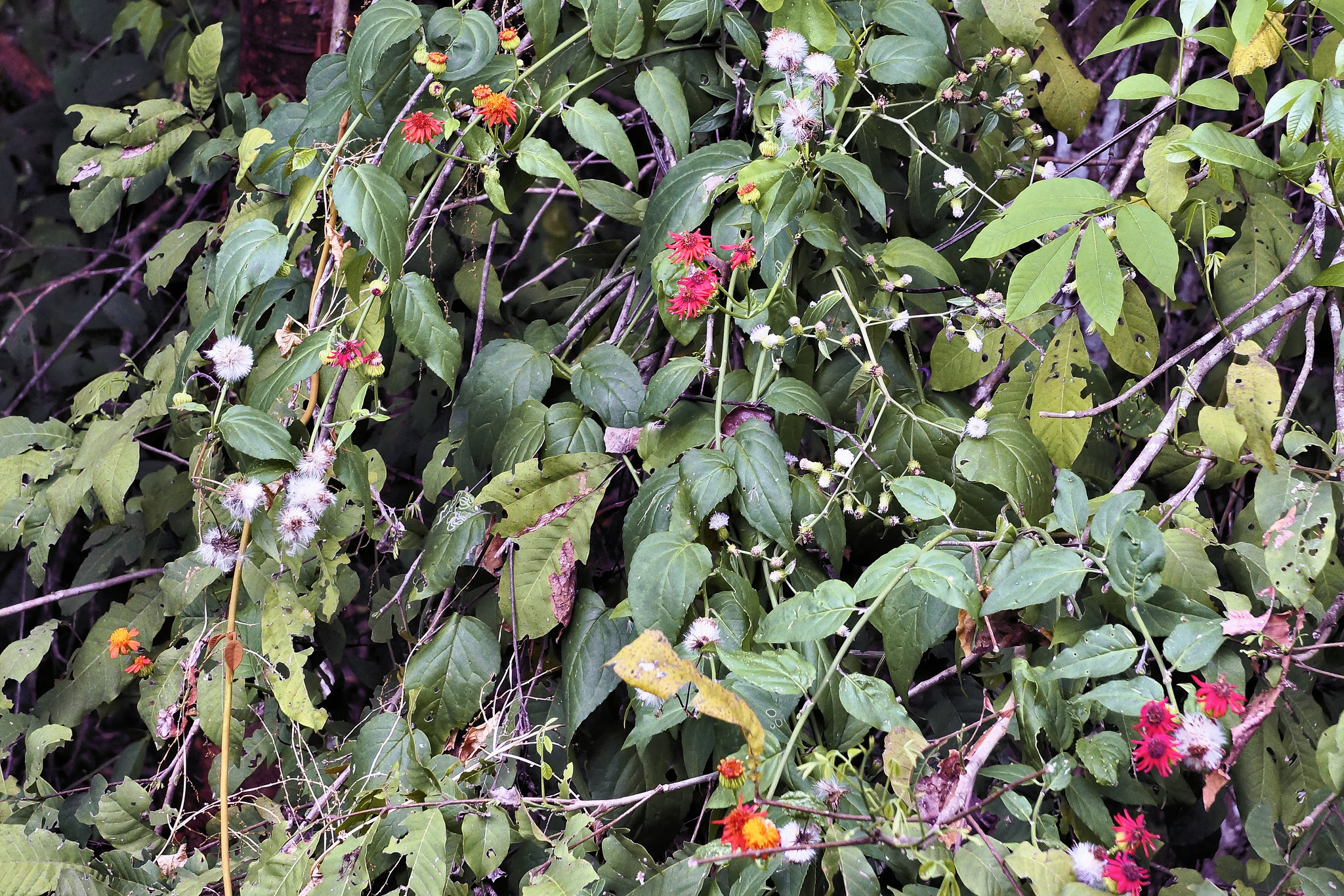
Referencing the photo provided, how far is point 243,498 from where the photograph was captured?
88 cm

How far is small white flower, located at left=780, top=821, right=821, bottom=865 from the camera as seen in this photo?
2.07 ft

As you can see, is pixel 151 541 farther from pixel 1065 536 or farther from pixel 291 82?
pixel 1065 536

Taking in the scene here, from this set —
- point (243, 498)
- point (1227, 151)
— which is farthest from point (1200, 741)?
point (243, 498)

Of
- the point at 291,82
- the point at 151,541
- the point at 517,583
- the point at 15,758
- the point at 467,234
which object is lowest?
the point at 15,758

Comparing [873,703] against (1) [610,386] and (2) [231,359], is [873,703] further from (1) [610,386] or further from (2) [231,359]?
(2) [231,359]

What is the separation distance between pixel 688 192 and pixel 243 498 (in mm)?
540

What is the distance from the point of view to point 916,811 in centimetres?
64

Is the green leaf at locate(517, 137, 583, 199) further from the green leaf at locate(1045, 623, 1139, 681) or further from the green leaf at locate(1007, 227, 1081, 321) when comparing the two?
the green leaf at locate(1045, 623, 1139, 681)

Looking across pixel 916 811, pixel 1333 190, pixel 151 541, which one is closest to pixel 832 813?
pixel 916 811

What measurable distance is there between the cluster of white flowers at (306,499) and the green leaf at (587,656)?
27 centimetres

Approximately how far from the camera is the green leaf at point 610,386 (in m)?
0.92

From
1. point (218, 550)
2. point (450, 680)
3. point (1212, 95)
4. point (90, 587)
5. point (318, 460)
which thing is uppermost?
point (1212, 95)

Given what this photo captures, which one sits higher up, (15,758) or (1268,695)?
(1268,695)

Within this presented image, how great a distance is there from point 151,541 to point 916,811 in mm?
1168
